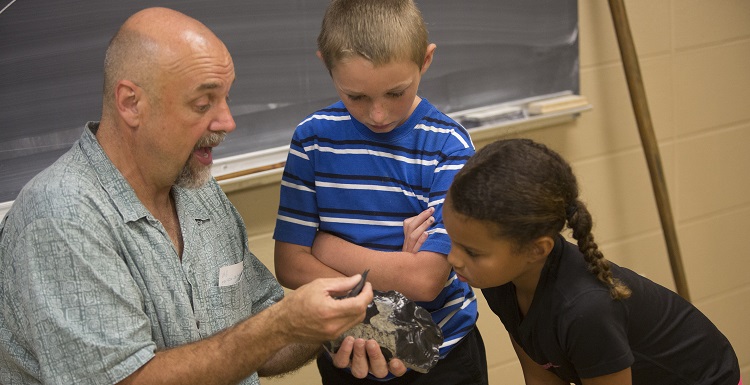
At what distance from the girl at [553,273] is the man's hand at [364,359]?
22 centimetres

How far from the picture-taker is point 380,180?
1785 mm

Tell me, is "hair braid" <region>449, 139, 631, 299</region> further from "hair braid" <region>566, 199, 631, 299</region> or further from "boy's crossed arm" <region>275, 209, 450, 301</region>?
"boy's crossed arm" <region>275, 209, 450, 301</region>

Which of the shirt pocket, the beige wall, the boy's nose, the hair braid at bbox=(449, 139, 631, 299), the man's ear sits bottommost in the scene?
the beige wall

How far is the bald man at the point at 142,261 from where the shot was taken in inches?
57.7

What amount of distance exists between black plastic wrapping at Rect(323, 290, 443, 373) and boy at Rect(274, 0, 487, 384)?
42mm

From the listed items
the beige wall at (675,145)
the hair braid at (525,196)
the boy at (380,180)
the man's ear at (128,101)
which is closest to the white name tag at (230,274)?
the boy at (380,180)

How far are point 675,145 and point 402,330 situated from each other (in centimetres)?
175

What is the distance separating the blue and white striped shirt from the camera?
1.76 metres

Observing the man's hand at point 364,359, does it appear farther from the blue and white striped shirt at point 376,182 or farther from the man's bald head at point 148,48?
the man's bald head at point 148,48

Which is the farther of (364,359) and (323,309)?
(364,359)

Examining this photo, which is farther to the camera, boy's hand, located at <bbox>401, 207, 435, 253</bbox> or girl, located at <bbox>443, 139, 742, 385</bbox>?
boy's hand, located at <bbox>401, 207, 435, 253</bbox>

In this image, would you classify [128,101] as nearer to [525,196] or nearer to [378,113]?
[378,113]

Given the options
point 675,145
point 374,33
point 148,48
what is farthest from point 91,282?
point 675,145

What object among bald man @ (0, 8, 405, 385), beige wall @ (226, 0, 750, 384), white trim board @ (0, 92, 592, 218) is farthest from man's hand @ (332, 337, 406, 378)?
beige wall @ (226, 0, 750, 384)
